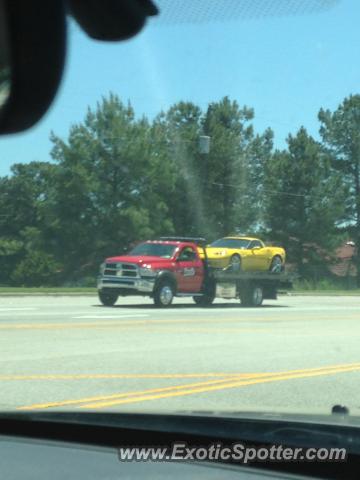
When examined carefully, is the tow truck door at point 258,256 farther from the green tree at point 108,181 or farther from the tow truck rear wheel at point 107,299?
the green tree at point 108,181

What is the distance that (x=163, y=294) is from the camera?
24453mm

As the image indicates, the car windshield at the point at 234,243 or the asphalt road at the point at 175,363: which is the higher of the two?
the car windshield at the point at 234,243

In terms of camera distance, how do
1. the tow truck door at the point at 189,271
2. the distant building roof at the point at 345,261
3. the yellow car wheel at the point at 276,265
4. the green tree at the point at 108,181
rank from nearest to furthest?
the tow truck door at the point at 189,271 → the yellow car wheel at the point at 276,265 → the green tree at the point at 108,181 → the distant building roof at the point at 345,261

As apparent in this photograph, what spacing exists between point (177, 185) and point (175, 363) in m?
28.5

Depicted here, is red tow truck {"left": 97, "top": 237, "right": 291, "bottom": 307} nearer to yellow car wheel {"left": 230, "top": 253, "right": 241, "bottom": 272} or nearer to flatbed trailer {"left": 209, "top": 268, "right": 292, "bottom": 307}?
flatbed trailer {"left": 209, "top": 268, "right": 292, "bottom": 307}

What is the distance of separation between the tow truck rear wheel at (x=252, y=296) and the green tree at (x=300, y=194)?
1205 cm

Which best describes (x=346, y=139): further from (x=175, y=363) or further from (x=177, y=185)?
(x=175, y=363)

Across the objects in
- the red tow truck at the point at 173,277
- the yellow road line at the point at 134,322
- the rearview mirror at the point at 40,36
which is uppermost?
the rearview mirror at the point at 40,36

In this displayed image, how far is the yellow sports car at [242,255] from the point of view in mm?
26578

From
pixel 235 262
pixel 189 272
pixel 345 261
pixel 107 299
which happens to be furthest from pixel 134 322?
pixel 345 261

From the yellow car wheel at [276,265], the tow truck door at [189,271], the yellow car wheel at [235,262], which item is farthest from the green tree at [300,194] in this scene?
the tow truck door at [189,271]

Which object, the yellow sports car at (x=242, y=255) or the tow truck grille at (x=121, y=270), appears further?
the yellow sports car at (x=242, y=255)

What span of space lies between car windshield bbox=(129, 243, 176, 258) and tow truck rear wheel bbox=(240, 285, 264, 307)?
321 cm

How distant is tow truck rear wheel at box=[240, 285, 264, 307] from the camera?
89.0 ft
